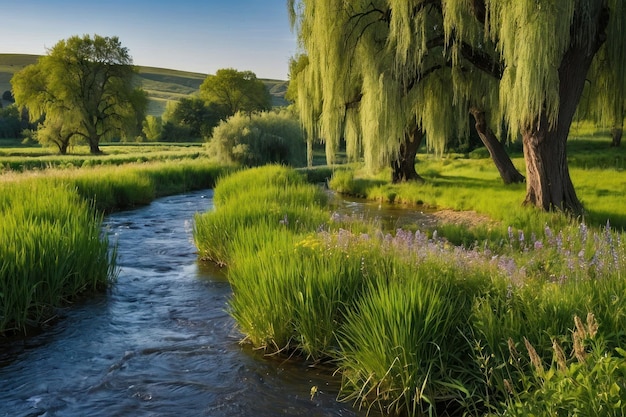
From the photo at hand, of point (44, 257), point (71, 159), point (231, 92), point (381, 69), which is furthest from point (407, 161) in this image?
point (231, 92)

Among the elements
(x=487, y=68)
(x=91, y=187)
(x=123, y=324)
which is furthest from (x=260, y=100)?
(x=123, y=324)

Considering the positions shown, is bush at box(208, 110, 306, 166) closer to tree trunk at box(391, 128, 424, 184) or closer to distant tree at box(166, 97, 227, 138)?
tree trunk at box(391, 128, 424, 184)

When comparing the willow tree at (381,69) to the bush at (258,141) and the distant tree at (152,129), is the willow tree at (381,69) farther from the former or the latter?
the distant tree at (152,129)

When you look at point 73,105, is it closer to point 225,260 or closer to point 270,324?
point 225,260

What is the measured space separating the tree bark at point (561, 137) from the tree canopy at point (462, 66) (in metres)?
0.02

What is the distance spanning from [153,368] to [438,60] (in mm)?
14946

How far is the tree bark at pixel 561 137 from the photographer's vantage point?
12.5m

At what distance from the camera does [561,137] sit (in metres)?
13.1

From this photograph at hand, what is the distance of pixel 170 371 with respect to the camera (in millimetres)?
6023

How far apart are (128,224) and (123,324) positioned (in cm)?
918

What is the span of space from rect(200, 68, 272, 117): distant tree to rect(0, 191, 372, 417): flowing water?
72.2 m

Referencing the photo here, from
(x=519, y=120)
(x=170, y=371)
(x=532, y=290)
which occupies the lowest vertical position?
(x=170, y=371)

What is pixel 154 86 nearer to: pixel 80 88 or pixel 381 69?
pixel 80 88

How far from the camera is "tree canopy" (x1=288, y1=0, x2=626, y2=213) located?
1130cm
